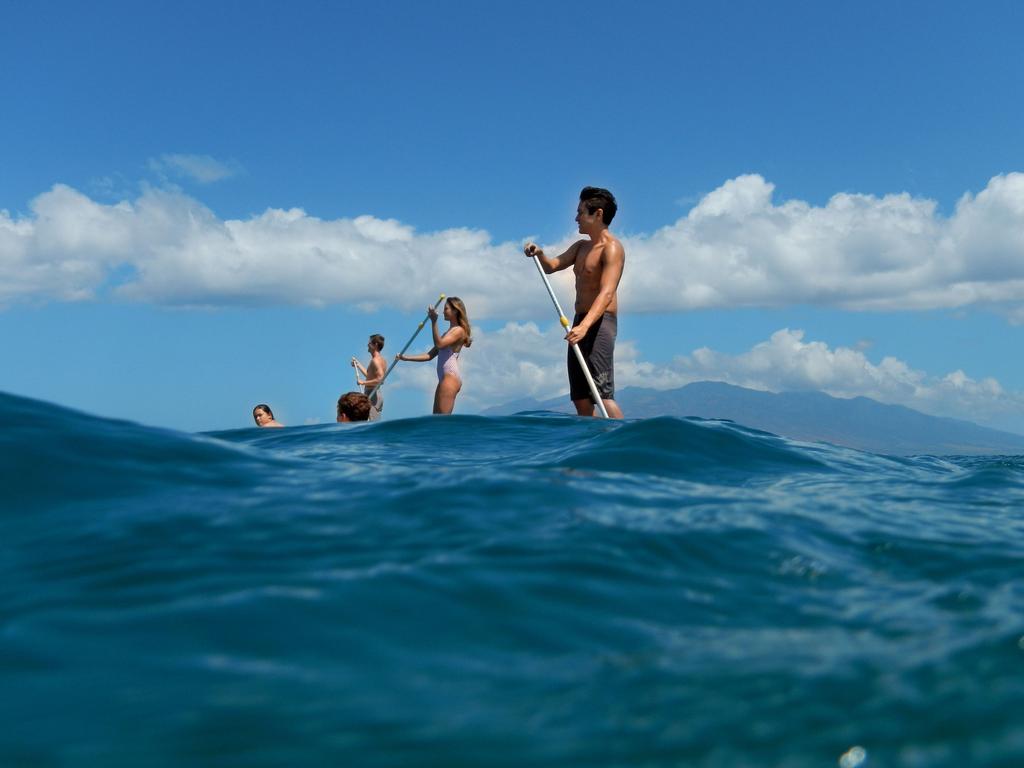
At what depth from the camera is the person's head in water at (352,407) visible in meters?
11.2

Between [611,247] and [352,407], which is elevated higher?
[611,247]

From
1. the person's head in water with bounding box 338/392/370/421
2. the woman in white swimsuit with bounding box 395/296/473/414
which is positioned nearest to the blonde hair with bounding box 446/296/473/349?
the woman in white swimsuit with bounding box 395/296/473/414

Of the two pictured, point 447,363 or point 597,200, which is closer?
point 597,200

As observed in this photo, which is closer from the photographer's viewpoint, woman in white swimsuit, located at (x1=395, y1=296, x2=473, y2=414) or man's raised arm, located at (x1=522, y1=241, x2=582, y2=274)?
man's raised arm, located at (x1=522, y1=241, x2=582, y2=274)

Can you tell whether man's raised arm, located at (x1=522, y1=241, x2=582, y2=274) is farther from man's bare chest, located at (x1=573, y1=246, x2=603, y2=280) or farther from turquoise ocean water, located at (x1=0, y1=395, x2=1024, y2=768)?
turquoise ocean water, located at (x1=0, y1=395, x2=1024, y2=768)

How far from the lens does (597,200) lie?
31.5ft

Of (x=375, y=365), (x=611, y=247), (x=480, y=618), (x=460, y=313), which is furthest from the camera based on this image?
(x=375, y=365)

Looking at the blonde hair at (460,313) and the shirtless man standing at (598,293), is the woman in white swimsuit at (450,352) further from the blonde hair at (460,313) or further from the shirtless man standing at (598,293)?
the shirtless man standing at (598,293)

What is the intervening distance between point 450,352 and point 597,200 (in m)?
4.75

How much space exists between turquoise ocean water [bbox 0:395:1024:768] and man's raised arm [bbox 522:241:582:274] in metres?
5.54

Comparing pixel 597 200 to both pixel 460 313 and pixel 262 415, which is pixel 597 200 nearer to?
pixel 460 313

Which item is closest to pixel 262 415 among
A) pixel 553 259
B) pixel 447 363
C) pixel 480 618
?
pixel 447 363

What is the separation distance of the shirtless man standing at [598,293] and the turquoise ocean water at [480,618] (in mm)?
4590

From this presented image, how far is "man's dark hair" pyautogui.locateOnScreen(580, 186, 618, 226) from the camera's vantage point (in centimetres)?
959
